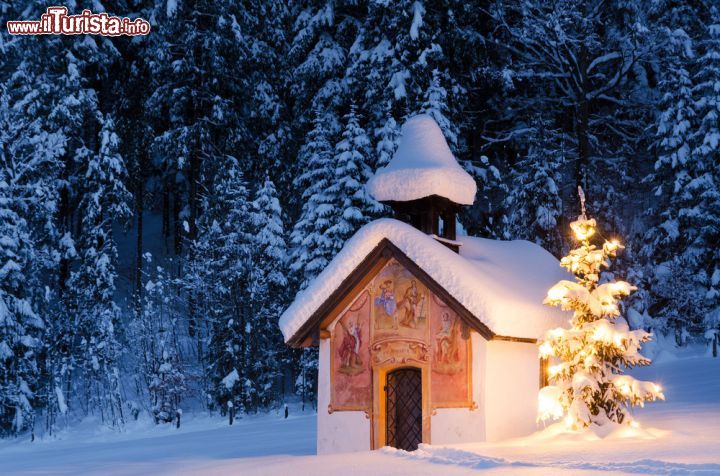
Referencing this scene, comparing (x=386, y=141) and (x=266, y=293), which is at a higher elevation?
(x=386, y=141)

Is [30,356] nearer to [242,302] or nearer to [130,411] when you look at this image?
[130,411]

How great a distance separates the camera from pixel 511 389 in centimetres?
1948

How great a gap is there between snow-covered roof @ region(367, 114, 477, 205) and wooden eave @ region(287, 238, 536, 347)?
2.08 metres

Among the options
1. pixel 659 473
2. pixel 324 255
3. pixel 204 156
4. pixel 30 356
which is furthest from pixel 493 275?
pixel 204 156

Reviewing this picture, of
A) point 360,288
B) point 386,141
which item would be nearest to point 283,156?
point 386,141

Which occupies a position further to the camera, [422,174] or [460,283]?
[422,174]

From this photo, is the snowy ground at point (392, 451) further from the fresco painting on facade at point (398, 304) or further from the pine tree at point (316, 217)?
the pine tree at point (316, 217)

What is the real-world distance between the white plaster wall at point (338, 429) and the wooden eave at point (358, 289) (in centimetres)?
76

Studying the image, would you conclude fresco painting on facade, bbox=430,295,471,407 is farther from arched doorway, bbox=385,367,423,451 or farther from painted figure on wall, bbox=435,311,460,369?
arched doorway, bbox=385,367,423,451

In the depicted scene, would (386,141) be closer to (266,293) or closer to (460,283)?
(266,293)

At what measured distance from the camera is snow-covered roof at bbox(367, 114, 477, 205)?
2116 centimetres

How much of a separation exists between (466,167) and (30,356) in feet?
55.7

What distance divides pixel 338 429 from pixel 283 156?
22423mm

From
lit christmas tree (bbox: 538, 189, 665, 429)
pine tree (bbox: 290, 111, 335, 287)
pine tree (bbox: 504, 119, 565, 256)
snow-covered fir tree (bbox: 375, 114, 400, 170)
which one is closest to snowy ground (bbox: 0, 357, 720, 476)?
lit christmas tree (bbox: 538, 189, 665, 429)
